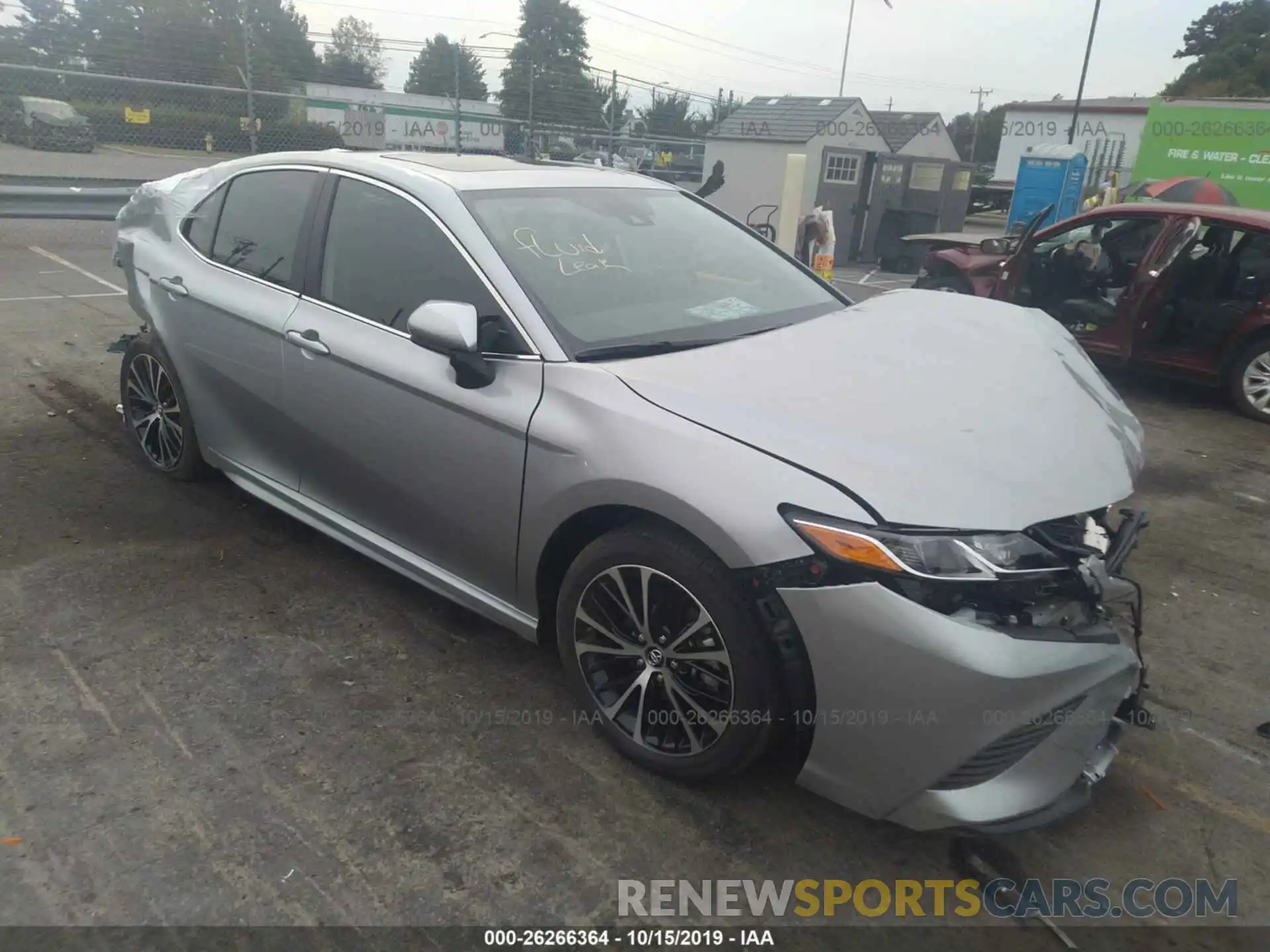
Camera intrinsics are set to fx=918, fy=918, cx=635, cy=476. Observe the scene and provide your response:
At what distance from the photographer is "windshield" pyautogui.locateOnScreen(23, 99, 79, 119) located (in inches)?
465

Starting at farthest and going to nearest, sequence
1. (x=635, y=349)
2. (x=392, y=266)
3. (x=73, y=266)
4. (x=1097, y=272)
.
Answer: (x=73, y=266)
(x=1097, y=272)
(x=392, y=266)
(x=635, y=349)

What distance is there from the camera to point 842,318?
11.2 ft

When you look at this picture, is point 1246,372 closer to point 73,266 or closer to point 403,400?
point 403,400

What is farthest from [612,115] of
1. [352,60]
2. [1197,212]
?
[1197,212]

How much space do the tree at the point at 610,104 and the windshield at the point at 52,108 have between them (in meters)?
7.62

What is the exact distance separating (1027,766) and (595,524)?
1.31 metres

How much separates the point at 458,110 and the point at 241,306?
10.5m

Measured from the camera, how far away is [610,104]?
15.3 m

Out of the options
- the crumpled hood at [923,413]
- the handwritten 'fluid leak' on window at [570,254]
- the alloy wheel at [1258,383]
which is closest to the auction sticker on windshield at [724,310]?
the crumpled hood at [923,413]

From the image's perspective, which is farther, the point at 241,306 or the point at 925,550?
the point at 241,306

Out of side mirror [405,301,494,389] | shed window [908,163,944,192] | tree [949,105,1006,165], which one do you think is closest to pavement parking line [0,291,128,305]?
side mirror [405,301,494,389]

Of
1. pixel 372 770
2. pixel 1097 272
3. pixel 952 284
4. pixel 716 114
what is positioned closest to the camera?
pixel 372 770

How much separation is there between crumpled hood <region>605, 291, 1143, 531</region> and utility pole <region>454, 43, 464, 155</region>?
11250 millimetres

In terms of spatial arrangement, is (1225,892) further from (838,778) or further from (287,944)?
(287,944)
